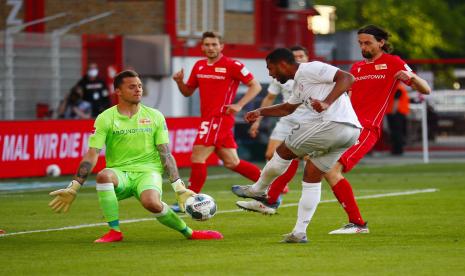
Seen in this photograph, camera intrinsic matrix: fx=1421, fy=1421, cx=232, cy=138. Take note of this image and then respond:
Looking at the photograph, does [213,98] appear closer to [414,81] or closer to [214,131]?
[214,131]

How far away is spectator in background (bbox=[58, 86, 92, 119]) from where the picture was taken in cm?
2881

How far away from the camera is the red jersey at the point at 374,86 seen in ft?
46.3

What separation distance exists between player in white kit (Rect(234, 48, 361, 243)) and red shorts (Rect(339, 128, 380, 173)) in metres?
0.74

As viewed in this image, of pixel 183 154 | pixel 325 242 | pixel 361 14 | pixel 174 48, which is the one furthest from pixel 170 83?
pixel 361 14

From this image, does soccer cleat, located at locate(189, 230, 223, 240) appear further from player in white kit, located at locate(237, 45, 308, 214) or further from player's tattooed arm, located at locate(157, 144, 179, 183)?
player in white kit, located at locate(237, 45, 308, 214)

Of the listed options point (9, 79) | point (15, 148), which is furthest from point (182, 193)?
point (9, 79)

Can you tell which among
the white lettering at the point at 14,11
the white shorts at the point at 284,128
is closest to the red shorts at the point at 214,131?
the white shorts at the point at 284,128

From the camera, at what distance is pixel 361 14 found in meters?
61.2

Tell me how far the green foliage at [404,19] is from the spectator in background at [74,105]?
3123 cm

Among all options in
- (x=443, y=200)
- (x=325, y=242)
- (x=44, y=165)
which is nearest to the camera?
(x=325, y=242)

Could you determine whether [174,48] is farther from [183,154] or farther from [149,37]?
[183,154]

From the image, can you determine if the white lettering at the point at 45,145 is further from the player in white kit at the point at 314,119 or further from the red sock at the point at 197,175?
the player in white kit at the point at 314,119

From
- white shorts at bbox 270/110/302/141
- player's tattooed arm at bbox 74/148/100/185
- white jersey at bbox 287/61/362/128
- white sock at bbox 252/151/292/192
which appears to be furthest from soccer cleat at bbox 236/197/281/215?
white shorts at bbox 270/110/302/141

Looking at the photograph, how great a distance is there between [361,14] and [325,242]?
161 ft
